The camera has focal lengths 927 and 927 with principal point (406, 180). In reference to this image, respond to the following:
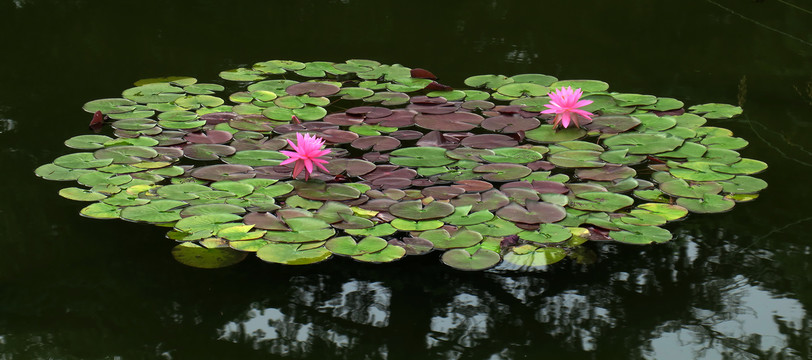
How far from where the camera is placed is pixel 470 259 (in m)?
2.85

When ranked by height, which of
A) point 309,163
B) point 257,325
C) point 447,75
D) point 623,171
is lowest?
point 257,325

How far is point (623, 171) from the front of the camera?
353 cm

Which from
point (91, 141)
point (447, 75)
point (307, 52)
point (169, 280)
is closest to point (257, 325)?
point (169, 280)

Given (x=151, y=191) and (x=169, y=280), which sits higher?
(x=151, y=191)

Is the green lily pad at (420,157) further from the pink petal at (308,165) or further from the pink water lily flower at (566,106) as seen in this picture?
the pink water lily flower at (566,106)

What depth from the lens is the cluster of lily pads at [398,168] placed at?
2.99m

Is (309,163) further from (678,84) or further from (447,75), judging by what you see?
(678,84)

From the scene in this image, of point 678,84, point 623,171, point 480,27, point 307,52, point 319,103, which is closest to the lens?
point 623,171

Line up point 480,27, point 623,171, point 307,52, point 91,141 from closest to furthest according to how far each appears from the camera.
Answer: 1. point 623,171
2. point 91,141
3. point 307,52
4. point 480,27

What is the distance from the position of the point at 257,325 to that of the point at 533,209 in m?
1.07

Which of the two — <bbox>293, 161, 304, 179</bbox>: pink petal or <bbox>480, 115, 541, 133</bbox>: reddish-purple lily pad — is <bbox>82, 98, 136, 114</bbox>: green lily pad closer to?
<bbox>293, 161, 304, 179</bbox>: pink petal

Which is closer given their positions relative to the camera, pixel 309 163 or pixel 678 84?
pixel 309 163

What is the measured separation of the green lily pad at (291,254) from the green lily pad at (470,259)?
37 cm

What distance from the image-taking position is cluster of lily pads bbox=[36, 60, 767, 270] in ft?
9.82
